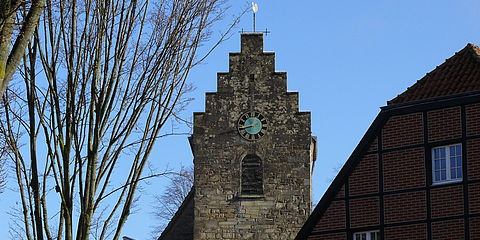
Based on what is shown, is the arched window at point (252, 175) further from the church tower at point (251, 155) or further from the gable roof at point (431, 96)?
the gable roof at point (431, 96)

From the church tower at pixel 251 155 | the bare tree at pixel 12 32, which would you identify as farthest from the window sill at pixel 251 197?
the bare tree at pixel 12 32

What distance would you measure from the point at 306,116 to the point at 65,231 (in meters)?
19.7

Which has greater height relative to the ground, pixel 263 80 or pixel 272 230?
pixel 263 80

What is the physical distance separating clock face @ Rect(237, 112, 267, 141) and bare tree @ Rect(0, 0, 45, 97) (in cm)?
2367

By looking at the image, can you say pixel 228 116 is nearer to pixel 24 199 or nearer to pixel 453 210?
pixel 453 210

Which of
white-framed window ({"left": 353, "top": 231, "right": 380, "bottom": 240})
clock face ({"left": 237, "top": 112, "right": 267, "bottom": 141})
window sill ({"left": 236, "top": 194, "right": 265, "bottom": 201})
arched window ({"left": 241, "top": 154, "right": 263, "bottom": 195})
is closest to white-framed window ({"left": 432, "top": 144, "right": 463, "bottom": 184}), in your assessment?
white-framed window ({"left": 353, "top": 231, "right": 380, "bottom": 240})

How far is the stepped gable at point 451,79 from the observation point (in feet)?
75.3

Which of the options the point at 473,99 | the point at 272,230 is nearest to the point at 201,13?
the point at 473,99

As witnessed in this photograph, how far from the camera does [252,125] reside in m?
35.5

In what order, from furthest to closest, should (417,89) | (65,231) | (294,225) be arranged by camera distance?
(294,225) < (417,89) < (65,231)

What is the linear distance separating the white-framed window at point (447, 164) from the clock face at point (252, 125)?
13.0m

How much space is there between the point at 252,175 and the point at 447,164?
1338 centimetres

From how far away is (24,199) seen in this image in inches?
666

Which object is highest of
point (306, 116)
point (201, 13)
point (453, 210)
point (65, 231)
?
point (306, 116)
